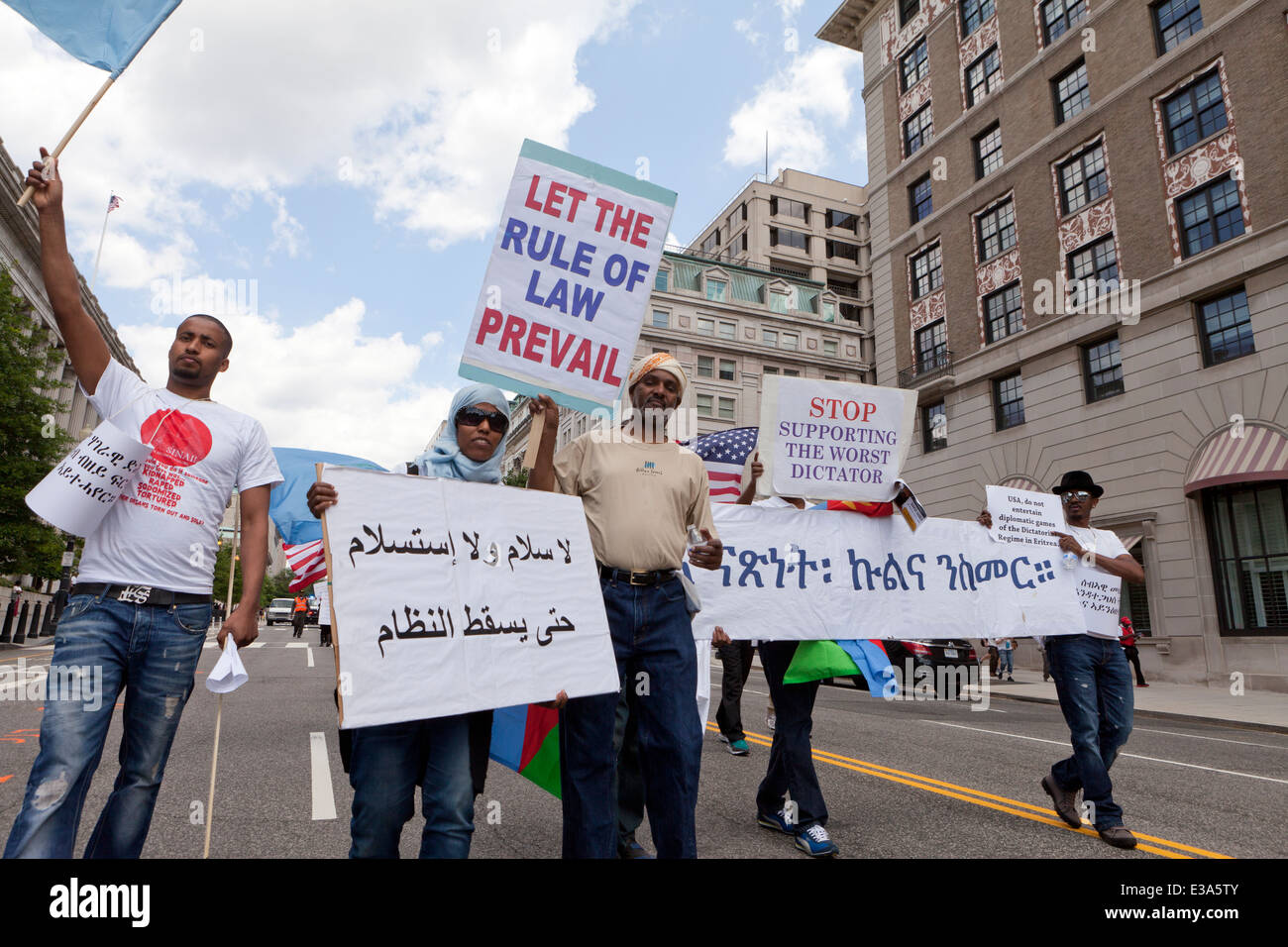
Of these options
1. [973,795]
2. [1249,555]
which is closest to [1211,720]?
[1249,555]

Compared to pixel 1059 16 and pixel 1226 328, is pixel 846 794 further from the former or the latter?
pixel 1059 16

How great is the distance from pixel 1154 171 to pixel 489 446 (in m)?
25.7

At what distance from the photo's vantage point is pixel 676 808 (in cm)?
325

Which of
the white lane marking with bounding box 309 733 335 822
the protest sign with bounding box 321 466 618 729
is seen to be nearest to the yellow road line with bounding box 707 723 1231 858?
the protest sign with bounding box 321 466 618 729

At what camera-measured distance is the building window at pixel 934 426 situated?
2973 cm

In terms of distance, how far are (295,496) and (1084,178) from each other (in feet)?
83.9

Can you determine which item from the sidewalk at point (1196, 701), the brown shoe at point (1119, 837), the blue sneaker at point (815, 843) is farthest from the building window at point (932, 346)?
the blue sneaker at point (815, 843)

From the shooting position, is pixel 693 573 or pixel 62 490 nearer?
pixel 62 490

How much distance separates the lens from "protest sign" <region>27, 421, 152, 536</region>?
8.75ft

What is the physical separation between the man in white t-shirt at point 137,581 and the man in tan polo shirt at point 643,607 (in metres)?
1.25

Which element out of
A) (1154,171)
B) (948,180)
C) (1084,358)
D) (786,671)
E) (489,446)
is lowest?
(786,671)

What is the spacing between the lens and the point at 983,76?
1137 inches

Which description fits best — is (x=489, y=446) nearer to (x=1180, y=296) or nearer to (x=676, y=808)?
(x=676, y=808)
